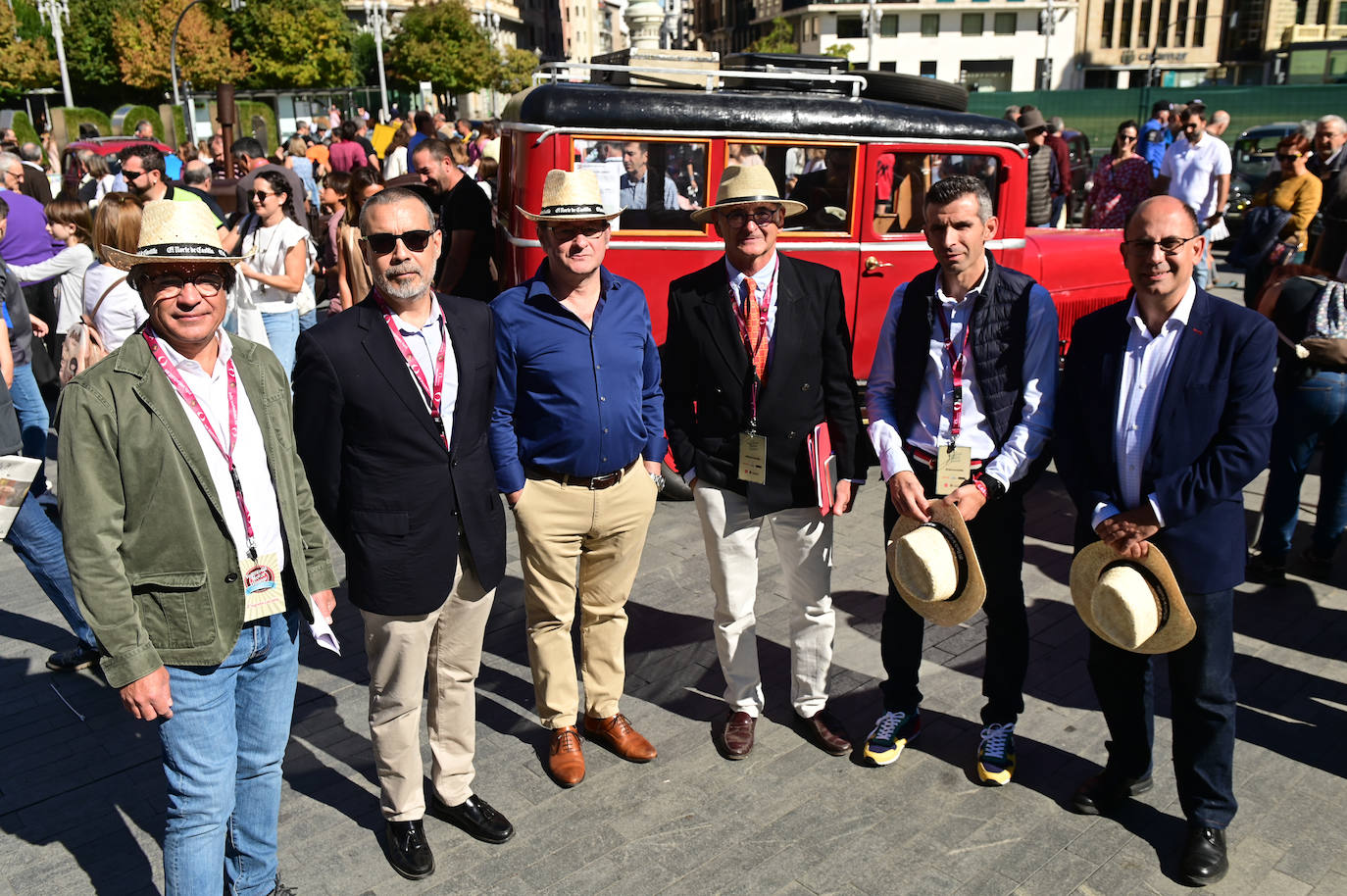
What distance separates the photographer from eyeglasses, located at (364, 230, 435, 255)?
9.98 feet

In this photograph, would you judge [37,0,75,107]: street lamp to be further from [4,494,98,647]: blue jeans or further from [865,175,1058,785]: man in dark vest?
[865,175,1058,785]: man in dark vest

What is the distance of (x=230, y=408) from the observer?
108 inches

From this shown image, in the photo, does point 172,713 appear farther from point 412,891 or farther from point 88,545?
point 412,891

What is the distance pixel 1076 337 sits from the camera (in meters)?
3.34

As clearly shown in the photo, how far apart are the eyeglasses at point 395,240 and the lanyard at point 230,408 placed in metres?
0.54

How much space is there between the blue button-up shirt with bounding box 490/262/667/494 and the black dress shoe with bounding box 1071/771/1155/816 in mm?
1927

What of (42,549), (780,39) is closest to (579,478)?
(42,549)

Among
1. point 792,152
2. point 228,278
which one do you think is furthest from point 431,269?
point 792,152

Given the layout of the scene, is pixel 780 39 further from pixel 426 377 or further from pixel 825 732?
pixel 426 377

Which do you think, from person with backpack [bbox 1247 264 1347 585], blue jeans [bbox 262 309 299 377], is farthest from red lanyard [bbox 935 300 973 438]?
blue jeans [bbox 262 309 299 377]

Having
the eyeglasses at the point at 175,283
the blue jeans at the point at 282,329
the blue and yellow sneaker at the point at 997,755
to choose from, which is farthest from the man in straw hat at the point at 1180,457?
the blue jeans at the point at 282,329

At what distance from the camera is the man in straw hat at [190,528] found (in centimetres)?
250

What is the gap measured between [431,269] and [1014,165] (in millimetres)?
4657

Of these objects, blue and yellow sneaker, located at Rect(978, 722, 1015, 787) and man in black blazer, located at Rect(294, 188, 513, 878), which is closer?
man in black blazer, located at Rect(294, 188, 513, 878)
